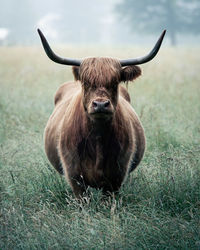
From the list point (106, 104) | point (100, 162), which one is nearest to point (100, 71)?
point (106, 104)

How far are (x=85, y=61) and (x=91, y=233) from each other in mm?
1718

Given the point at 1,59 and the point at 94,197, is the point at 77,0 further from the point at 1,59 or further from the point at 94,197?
the point at 94,197

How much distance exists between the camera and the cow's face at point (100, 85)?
402 cm

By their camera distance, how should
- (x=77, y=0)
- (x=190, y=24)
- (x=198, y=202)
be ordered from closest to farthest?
(x=198, y=202) < (x=190, y=24) < (x=77, y=0)

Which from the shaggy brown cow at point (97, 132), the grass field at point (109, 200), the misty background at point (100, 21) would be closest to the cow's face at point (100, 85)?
the shaggy brown cow at point (97, 132)

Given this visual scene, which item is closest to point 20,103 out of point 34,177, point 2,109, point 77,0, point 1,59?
point 2,109

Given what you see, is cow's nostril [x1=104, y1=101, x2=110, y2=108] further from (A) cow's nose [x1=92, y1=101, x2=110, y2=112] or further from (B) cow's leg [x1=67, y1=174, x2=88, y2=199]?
(B) cow's leg [x1=67, y1=174, x2=88, y2=199]

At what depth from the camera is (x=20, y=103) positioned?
977 centimetres

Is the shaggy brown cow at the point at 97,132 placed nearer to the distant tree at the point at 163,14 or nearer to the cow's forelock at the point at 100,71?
the cow's forelock at the point at 100,71

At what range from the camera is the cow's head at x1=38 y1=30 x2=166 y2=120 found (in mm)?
4035

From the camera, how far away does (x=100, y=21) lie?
86562 mm

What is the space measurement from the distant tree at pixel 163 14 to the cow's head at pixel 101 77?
170ft

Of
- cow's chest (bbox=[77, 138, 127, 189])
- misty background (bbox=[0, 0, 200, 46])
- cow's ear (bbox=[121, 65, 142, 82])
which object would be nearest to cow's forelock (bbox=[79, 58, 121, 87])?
cow's ear (bbox=[121, 65, 142, 82])

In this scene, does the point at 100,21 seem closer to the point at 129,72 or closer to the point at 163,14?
the point at 163,14
